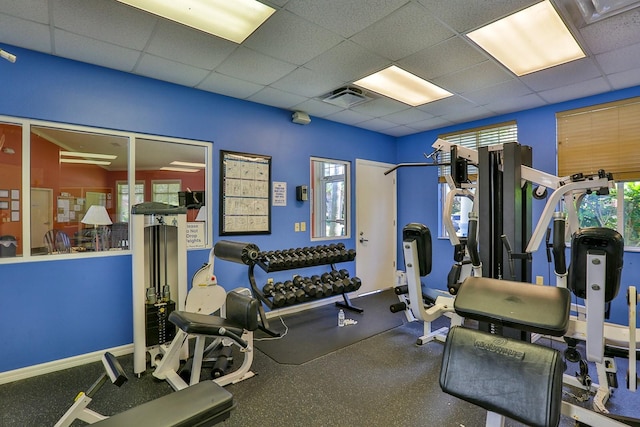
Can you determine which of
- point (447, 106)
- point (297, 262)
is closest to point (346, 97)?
point (447, 106)

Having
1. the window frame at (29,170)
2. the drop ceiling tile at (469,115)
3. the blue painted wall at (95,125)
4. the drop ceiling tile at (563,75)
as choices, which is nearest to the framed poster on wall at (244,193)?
the blue painted wall at (95,125)

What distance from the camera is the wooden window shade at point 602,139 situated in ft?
11.1

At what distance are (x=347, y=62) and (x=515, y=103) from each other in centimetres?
242

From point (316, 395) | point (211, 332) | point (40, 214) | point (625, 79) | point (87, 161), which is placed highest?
point (625, 79)

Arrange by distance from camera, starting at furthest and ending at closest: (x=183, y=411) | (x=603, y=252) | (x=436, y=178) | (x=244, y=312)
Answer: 1. (x=436, y=178)
2. (x=244, y=312)
3. (x=603, y=252)
4. (x=183, y=411)

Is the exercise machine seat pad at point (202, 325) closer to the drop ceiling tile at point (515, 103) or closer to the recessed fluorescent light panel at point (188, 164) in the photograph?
the recessed fluorescent light panel at point (188, 164)

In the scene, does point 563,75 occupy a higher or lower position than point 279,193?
higher

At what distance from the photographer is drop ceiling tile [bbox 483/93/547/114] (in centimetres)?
376

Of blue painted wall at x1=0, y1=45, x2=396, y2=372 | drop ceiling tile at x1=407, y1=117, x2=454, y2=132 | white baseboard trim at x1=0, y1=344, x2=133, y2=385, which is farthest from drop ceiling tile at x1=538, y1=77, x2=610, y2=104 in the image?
white baseboard trim at x1=0, y1=344, x2=133, y2=385

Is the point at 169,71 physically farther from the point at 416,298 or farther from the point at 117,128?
the point at 416,298

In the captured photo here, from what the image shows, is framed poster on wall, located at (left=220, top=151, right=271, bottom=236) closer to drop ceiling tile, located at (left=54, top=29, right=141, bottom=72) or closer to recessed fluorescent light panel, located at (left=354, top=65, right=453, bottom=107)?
drop ceiling tile, located at (left=54, top=29, right=141, bottom=72)

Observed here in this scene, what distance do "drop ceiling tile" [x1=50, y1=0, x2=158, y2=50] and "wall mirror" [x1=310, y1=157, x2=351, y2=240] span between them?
2915 millimetres

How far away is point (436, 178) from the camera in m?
5.18

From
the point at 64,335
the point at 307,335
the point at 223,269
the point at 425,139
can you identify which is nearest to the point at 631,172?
the point at 425,139
